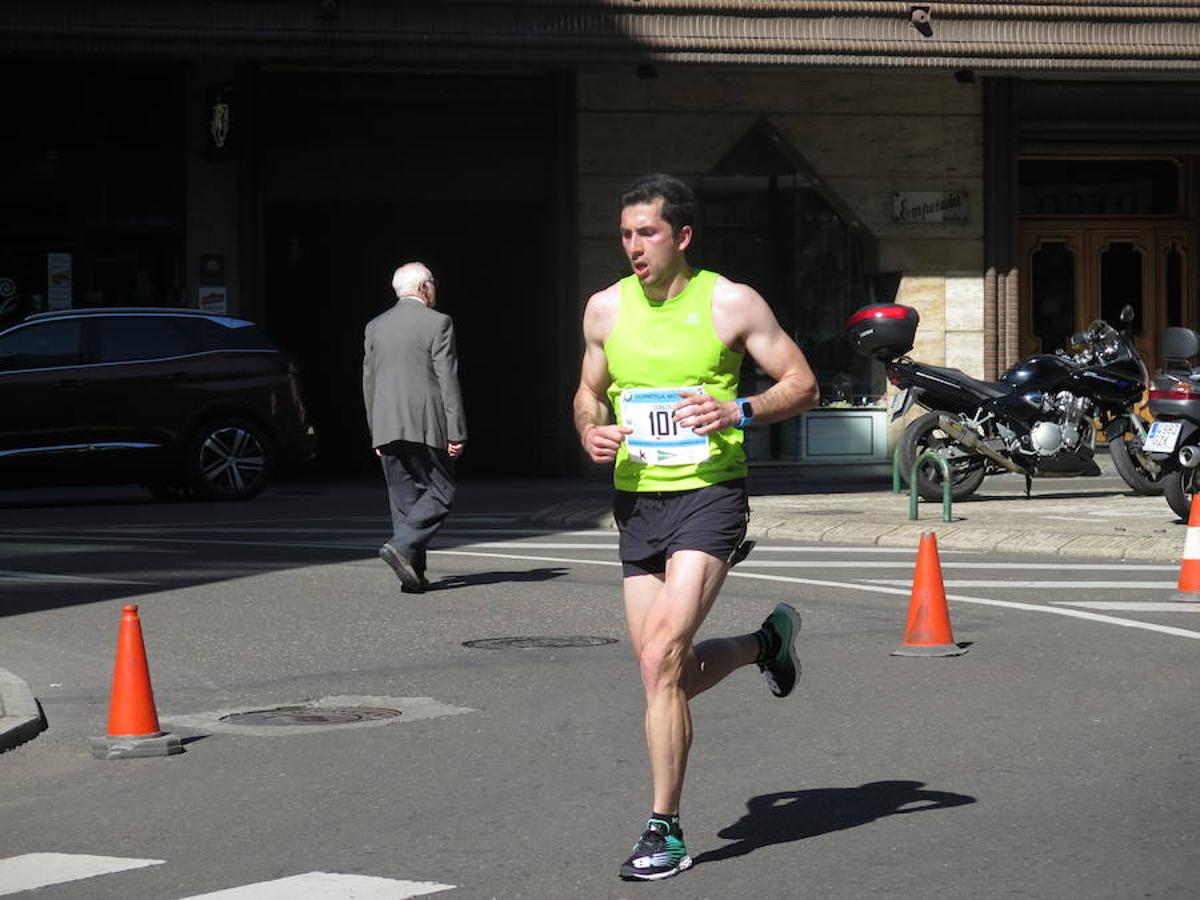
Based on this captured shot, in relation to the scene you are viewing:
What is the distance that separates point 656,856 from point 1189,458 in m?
11.9

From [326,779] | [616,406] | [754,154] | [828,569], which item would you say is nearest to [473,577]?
[828,569]

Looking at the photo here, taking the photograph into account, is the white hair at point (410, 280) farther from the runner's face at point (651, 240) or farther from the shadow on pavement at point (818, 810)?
the runner's face at point (651, 240)

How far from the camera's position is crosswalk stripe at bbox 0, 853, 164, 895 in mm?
6531

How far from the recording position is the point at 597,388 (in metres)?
7.18

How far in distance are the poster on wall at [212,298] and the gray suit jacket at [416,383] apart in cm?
1190

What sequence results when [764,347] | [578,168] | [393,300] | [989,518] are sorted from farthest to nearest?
[393,300]
[578,168]
[989,518]
[764,347]

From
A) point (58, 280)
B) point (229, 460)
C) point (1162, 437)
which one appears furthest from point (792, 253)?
point (1162, 437)

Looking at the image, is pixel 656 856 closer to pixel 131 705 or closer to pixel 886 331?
pixel 131 705

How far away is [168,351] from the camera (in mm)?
21875

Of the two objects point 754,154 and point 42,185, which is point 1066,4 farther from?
point 42,185

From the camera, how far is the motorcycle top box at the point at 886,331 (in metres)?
20.8

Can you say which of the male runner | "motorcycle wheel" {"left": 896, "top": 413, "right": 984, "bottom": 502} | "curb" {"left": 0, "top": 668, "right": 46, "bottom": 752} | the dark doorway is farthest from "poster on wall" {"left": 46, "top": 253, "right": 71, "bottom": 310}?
the male runner

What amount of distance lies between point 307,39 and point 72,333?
446 centimetres

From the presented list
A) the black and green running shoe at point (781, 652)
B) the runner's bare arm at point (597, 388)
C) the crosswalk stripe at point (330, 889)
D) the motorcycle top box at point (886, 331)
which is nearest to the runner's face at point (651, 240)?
the runner's bare arm at point (597, 388)
